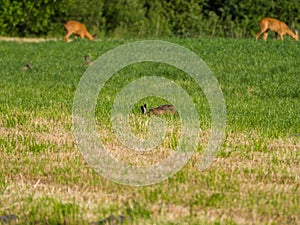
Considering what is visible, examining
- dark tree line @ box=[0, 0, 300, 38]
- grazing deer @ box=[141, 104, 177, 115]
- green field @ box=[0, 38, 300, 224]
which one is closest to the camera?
green field @ box=[0, 38, 300, 224]

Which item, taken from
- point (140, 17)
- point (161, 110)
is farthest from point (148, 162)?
point (140, 17)

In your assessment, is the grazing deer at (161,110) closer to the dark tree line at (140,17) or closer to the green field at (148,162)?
the green field at (148,162)

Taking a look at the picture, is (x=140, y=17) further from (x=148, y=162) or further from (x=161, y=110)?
(x=148, y=162)

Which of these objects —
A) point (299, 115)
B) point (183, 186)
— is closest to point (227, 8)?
point (299, 115)

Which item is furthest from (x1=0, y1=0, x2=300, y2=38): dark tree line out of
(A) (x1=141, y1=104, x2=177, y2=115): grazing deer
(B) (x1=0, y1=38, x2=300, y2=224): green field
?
(A) (x1=141, y1=104, x2=177, y2=115): grazing deer

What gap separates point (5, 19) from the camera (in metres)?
45.1

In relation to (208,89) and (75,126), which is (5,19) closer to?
(208,89)

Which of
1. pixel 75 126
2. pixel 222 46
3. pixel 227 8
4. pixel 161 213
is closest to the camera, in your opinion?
pixel 161 213

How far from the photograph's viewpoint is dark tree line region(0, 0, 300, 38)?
45625 millimetres

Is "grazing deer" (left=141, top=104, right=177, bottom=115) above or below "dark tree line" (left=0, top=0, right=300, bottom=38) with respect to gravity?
below

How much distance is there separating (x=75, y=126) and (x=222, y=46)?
746 inches

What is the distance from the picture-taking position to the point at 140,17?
164 feet

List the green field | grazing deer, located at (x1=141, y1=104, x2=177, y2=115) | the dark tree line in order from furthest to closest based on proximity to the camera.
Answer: the dark tree line < grazing deer, located at (x1=141, y1=104, x2=177, y2=115) < the green field

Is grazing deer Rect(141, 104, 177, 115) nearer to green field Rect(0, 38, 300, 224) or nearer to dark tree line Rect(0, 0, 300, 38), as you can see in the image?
green field Rect(0, 38, 300, 224)
